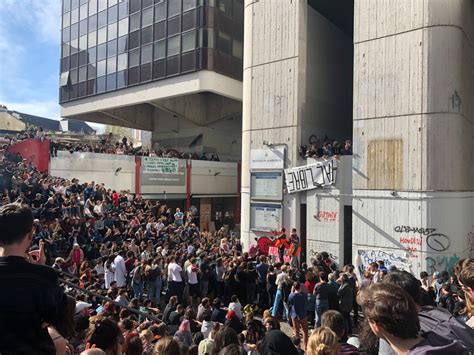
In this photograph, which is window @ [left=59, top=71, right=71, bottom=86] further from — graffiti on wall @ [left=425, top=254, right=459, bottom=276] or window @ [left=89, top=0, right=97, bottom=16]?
graffiti on wall @ [left=425, top=254, right=459, bottom=276]

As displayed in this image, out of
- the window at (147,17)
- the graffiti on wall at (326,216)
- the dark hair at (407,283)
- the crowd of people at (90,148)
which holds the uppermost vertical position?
the window at (147,17)

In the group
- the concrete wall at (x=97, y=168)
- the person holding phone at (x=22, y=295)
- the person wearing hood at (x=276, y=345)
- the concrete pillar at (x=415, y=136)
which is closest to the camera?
the person holding phone at (x=22, y=295)

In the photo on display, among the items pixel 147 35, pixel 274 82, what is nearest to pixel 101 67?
pixel 147 35

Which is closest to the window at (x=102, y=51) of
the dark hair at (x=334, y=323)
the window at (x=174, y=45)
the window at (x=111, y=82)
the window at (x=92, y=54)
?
the window at (x=92, y=54)

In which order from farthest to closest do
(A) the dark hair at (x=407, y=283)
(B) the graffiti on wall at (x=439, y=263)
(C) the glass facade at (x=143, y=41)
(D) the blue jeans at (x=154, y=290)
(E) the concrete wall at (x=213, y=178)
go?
(E) the concrete wall at (x=213, y=178), (C) the glass facade at (x=143, y=41), (B) the graffiti on wall at (x=439, y=263), (D) the blue jeans at (x=154, y=290), (A) the dark hair at (x=407, y=283)

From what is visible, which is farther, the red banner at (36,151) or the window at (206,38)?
the window at (206,38)

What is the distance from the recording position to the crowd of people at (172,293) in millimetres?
2404

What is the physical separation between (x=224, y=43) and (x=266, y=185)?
1649 cm

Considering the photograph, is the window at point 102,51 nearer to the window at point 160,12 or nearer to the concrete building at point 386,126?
the window at point 160,12

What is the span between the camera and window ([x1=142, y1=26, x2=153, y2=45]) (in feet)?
105

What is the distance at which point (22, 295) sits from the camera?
2320 mm

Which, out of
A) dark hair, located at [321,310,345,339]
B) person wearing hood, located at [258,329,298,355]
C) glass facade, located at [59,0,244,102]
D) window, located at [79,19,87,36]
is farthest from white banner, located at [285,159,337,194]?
window, located at [79,19,87,36]

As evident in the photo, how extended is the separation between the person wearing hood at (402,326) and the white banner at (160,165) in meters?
27.8

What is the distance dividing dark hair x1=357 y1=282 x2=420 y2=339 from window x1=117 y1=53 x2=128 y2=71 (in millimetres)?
34048
